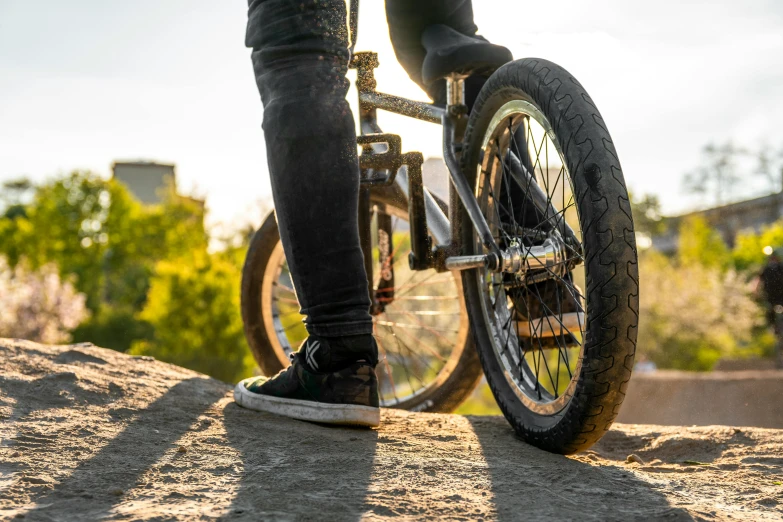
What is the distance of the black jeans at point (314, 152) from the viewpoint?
1730mm

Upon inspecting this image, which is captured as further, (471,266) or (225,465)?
(471,266)

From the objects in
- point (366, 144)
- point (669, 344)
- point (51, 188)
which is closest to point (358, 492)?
point (366, 144)

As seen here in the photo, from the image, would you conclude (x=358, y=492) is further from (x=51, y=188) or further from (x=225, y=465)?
(x=51, y=188)

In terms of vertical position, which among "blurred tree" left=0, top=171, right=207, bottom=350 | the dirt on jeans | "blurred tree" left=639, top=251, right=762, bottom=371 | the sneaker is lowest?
"blurred tree" left=639, top=251, right=762, bottom=371

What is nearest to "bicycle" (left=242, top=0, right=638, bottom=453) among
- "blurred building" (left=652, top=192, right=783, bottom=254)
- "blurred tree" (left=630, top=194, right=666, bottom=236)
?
"blurred building" (left=652, top=192, right=783, bottom=254)

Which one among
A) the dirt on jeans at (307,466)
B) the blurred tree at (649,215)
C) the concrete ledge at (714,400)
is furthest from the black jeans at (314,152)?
the blurred tree at (649,215)

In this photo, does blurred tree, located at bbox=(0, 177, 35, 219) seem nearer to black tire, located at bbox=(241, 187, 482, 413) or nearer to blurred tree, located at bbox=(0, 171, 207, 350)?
blurred tree, located at bbox=(0, 171, 207, 350)

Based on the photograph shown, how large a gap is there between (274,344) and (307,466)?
72.2 inches

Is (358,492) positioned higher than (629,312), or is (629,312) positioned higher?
(629,312)

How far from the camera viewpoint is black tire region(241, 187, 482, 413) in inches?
115

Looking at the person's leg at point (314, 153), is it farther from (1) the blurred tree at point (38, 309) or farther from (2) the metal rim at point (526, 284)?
(1) the blurred tree at point (38, 309)

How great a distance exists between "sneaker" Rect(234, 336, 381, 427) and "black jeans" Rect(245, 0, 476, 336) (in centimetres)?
7

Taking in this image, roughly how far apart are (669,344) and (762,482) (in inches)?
931

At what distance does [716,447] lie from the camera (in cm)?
203
